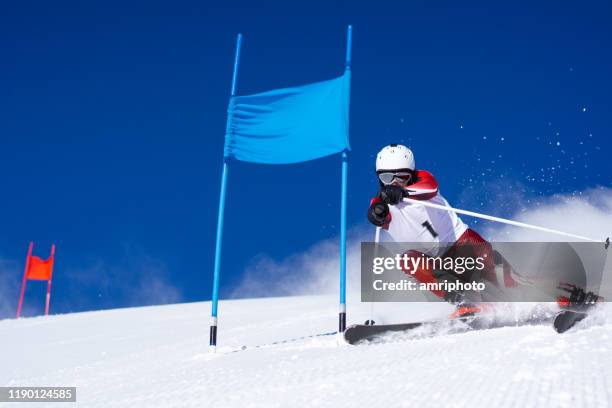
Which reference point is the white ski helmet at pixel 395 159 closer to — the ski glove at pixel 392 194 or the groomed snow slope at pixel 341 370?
the ski glove at pixel 392 194

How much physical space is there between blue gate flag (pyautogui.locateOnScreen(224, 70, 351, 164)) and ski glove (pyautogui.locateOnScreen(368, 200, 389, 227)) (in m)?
1.34

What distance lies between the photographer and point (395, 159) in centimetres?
439

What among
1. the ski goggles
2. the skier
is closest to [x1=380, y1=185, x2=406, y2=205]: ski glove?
the skier

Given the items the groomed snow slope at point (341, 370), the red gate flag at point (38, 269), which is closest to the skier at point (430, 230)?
the groomed snow slope at point (341, 370)

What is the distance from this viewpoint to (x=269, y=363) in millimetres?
3590

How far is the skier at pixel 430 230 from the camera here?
4324 mm

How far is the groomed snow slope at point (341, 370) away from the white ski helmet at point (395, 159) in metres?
1.32

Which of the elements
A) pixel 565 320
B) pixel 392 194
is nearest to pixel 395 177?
pixel 392 194

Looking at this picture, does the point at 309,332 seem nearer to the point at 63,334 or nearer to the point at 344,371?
the point at 344,371

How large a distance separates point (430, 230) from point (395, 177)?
50 centimetres

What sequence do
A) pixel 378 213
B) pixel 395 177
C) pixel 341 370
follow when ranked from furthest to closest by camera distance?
pixel 395 177, pixel 378 213, pixel 341 370

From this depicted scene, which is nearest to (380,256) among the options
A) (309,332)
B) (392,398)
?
(309,332)

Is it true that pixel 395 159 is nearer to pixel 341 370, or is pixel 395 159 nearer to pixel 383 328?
pixel 383 328

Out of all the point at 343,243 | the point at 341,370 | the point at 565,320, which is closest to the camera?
the point at 341,370
